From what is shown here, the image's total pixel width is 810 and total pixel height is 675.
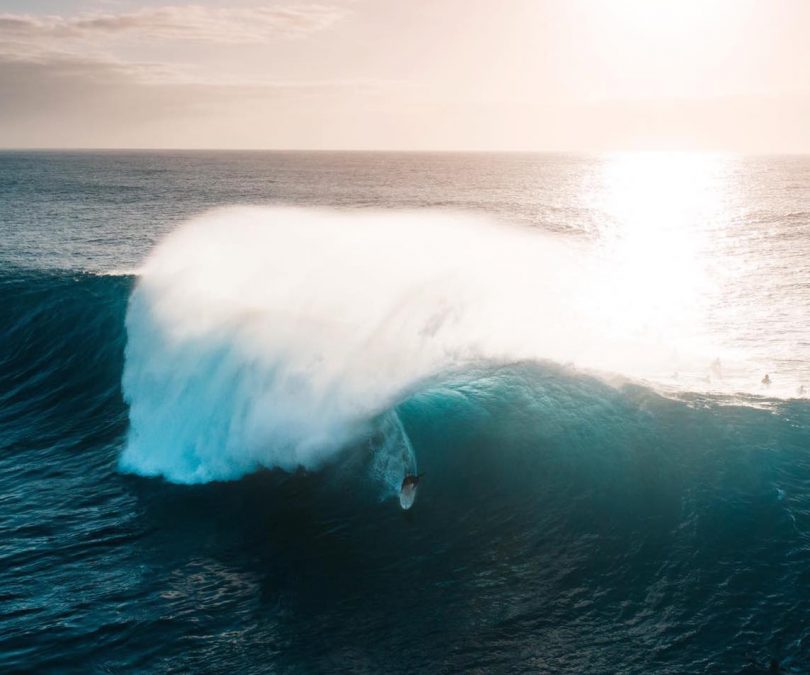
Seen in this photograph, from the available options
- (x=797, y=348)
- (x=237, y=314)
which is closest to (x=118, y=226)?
(x=237, y=314)

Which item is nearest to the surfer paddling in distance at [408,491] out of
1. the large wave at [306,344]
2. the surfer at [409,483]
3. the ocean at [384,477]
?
the surfer at [409,483]

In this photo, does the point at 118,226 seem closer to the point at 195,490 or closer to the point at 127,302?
the point at 127,302

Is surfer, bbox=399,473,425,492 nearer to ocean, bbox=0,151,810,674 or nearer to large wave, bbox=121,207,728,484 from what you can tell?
ocean, bbox=0,151,810,674

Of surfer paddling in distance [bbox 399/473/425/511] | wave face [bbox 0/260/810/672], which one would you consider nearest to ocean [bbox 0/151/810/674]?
wave face [bbox 0/260/810/672]

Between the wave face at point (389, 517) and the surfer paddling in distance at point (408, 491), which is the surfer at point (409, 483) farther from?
the wave face at point (389, 517)

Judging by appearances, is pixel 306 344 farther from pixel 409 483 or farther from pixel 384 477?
pixel 409 483

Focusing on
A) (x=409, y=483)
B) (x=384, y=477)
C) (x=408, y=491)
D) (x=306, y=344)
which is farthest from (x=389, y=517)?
(x=306, y=344)
